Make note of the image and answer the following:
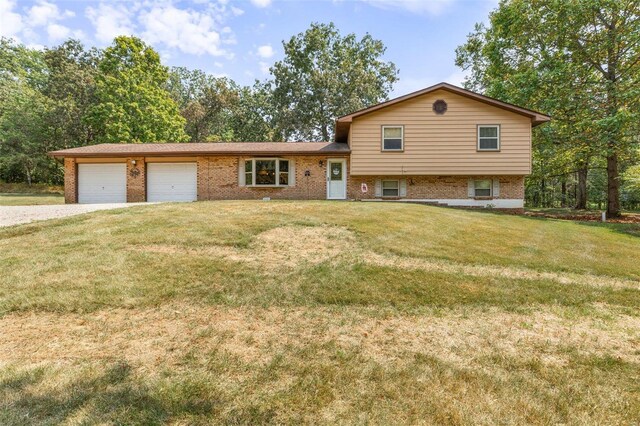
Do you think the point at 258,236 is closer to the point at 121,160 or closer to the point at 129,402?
the point at 129,402

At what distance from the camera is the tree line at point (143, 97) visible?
26.3 meters

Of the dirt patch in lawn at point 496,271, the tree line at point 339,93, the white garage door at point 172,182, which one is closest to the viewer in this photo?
the dirt patch in lawn at point 496,271

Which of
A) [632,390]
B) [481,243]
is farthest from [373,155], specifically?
[632,390]

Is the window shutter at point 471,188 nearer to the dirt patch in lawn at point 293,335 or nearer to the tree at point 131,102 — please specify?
the dirt patch in lawn at point 293,335

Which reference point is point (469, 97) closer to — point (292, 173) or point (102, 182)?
point (292, 173)

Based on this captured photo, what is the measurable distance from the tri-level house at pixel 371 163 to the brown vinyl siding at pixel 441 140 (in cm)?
4

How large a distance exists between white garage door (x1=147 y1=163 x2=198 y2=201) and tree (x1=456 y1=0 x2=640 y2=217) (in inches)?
635

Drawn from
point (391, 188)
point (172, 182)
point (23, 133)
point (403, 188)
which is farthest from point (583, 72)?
point (23, 133)

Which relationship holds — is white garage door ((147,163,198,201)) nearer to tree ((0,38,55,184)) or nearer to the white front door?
the white front door

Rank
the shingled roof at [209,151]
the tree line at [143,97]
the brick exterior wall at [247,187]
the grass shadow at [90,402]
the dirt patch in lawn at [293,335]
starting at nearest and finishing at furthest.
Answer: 1. the grass shadow at [90,402]
2. the dirt patch in lawn at [293,335]
3. the shingled roof at [209,151]
4. the brick exterior wall at [247,187]
5. the tree line at [143,97]

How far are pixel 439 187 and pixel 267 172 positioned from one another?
8.24 m

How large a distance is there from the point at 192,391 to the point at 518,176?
1661cm

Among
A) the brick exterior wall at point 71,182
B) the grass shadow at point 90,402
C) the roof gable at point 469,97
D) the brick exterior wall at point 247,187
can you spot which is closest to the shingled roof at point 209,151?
the brick exterior wall at point 247,187

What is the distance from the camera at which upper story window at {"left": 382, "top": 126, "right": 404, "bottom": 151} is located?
1531 centimetres
